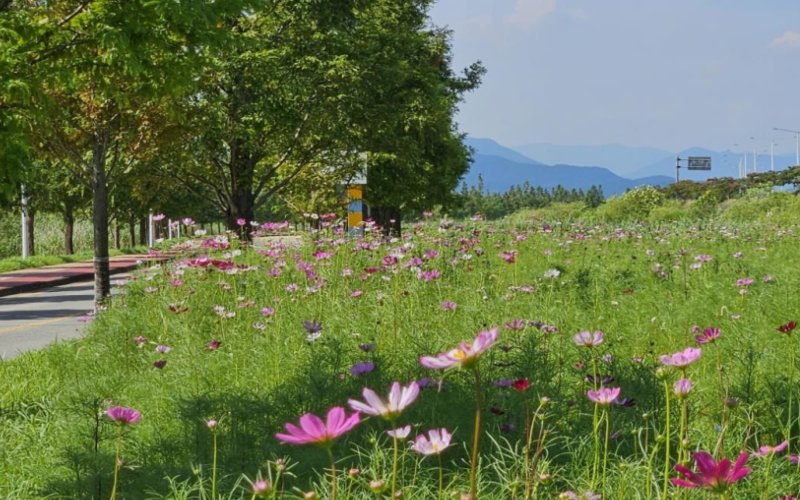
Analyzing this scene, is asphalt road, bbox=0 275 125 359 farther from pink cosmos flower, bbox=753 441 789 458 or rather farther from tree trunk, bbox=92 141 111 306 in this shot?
pink cosmos flower, bbox=753 441 789 458

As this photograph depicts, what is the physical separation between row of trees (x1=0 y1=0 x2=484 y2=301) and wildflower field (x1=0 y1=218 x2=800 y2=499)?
190 centimetres

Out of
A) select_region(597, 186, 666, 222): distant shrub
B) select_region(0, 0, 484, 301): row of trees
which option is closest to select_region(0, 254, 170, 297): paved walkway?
select_region(0, 0, 484, 301): row of trees


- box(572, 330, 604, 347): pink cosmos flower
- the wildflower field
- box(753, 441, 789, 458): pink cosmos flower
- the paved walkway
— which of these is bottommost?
the paved walkway

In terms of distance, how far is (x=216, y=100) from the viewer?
17.9 meters

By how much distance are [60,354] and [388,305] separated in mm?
3017

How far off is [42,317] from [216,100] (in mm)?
5866

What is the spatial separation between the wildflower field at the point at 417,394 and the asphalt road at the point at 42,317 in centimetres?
211

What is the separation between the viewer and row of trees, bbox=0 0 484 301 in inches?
276

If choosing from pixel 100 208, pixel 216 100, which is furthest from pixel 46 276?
pixel 100 208

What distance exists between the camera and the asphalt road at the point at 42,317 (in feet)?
36.2

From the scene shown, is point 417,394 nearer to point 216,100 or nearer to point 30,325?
point 30,325

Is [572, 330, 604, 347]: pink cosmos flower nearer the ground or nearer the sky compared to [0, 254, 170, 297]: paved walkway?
nearer the sky

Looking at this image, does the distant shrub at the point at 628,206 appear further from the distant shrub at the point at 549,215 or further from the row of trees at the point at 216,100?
the row of trees at the point at 216,100

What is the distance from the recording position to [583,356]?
494 cm
